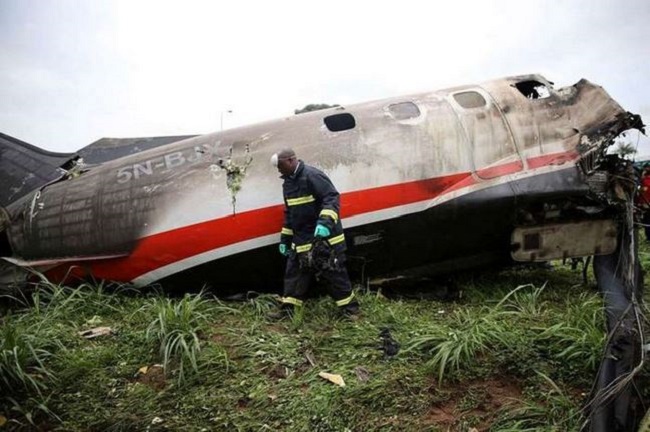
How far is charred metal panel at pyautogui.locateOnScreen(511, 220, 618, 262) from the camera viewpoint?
4.96 m

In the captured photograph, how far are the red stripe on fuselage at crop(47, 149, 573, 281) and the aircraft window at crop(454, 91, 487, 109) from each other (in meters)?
0.83

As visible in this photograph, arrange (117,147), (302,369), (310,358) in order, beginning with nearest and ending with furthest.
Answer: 1. (302,369)
2. (310,358)
3. (117,147)

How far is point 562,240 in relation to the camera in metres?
5.06

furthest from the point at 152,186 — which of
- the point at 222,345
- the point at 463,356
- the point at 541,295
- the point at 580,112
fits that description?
the point at 580,112

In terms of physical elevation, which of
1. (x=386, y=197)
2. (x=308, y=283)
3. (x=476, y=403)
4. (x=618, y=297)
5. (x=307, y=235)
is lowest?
(x=476, y=403)

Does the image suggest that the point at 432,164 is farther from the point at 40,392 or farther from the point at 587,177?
the point at 40,392

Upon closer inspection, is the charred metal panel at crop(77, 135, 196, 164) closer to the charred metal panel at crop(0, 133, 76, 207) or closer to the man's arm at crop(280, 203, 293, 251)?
the charred metal panel at crop(0, 133, 76, 207)

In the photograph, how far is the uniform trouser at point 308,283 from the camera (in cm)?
458

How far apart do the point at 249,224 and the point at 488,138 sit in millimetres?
Answer: 2850

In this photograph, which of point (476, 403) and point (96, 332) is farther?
point (96, 332)

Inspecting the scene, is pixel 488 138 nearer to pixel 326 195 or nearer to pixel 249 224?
pixel 326 195

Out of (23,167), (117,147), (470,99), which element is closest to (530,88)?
(470,99)

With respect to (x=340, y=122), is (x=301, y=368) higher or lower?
lower

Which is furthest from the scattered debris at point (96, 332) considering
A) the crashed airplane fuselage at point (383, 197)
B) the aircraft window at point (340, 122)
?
the aircraft window at point (340, 122)
